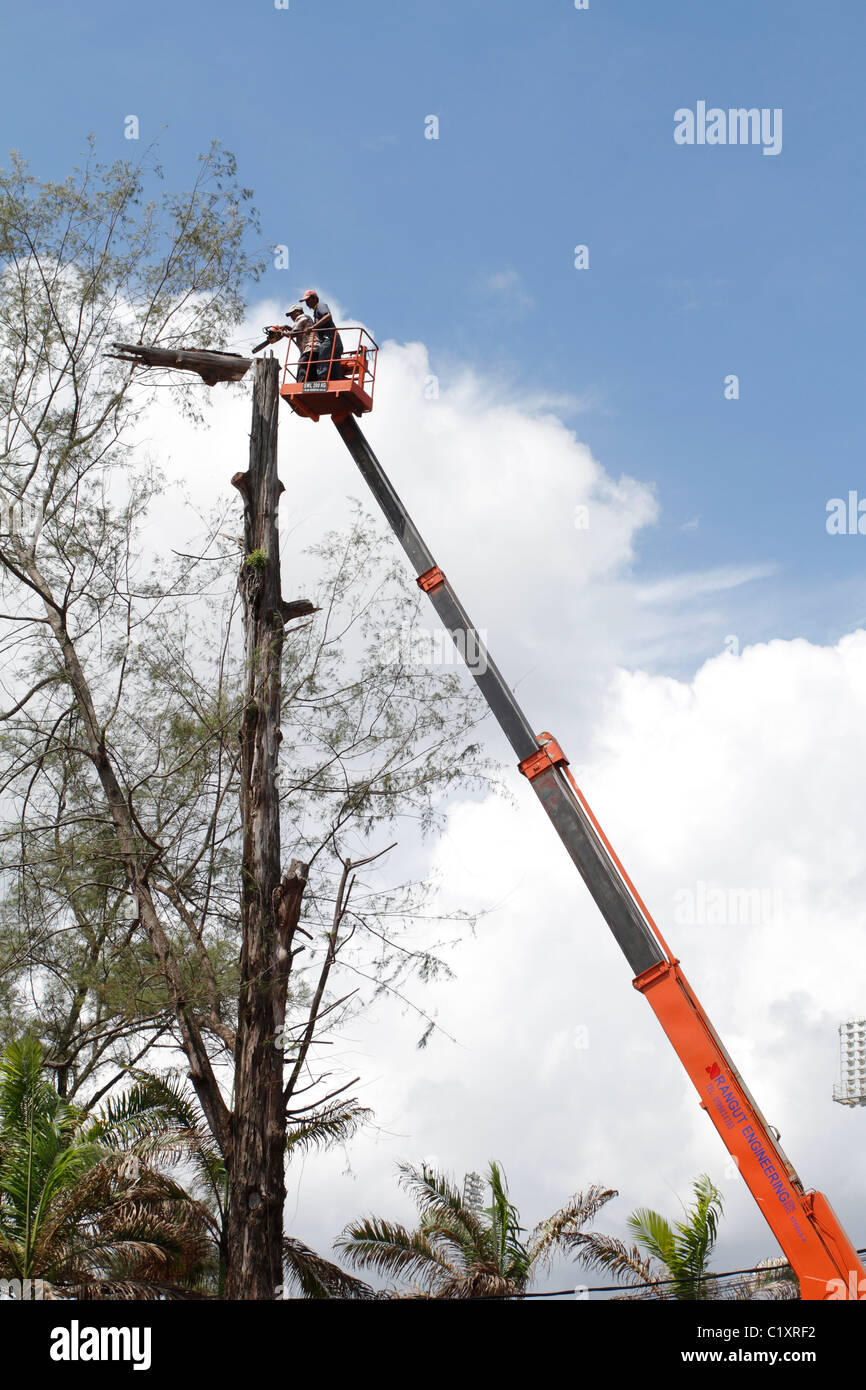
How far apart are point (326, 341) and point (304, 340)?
270 mm

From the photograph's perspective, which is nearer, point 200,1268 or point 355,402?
point 355,402

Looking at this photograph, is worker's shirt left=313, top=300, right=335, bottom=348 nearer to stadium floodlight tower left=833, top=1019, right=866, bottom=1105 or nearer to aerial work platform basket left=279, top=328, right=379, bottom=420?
aerial work platform basket left=279, top=328, right=379, bottom=420

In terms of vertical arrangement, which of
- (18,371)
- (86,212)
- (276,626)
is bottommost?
(276,626)

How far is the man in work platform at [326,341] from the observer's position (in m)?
12.5

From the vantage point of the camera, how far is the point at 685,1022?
9586 mm

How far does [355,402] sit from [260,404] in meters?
1.66

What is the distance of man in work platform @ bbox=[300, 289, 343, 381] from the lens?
1248cm

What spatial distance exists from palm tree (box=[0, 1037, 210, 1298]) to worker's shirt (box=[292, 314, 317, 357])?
773cm

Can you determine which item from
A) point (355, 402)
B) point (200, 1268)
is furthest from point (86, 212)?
point (200, 1268)

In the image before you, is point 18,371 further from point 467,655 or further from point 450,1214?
point 450,1214

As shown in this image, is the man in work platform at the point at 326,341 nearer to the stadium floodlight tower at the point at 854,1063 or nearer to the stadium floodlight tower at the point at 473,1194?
the stadium floodlight tower at the point at 473,1194
